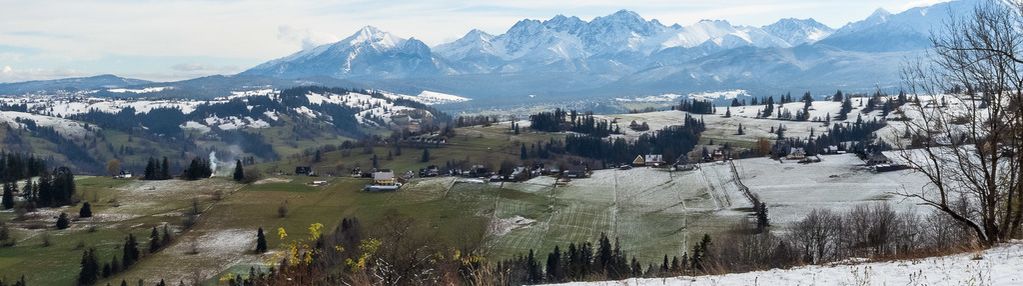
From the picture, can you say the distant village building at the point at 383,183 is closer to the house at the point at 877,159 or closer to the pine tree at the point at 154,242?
the pine tree at the point at 154,242

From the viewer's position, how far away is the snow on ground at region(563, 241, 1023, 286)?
1322 cm

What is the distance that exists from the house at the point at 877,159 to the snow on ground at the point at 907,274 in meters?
101

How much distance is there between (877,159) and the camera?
112m

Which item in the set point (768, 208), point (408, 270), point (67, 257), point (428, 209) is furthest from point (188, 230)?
point (408, 270)

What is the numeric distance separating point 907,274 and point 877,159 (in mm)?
107775

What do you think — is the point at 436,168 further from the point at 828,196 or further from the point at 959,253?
the point at 959,253

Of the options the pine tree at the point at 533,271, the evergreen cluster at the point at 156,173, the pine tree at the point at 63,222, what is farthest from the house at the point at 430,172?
the pine tree at the point at 533,271

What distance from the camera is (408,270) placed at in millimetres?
17203

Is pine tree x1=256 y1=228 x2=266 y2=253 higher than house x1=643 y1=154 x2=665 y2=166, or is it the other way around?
house x1=643 y1=154 x2=665 y2=166

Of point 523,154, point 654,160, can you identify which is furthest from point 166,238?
point 523,154

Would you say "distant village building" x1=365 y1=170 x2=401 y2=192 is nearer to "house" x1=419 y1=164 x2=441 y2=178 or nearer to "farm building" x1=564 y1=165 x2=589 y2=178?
"house" x1=419 y1=164 x2=441 y2=178

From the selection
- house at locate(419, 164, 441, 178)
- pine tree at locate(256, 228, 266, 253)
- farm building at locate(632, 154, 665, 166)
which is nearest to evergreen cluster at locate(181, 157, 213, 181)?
house at locate(419, 164, 441, 178)

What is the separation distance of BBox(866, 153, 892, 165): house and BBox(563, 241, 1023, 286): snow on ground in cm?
10142

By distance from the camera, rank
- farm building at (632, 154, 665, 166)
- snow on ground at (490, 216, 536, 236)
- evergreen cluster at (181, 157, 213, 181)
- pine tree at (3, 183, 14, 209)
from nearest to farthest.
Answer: snow on ground at (490, 216, 536, 236), pine tree at (3, 183, 14, 209), evergreen cluster at (181, 157, 213, 181), farm building at (632, 154, 665, 166)
